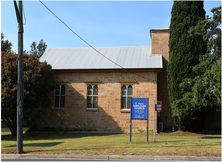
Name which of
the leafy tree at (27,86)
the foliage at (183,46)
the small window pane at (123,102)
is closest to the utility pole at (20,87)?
the leafy tree at (27,86)

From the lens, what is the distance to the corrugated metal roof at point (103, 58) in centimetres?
2134

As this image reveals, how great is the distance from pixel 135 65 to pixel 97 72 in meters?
3.32

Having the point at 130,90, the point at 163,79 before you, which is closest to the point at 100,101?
the point at 130,90

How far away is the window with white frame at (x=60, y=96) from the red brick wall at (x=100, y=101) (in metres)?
0.39

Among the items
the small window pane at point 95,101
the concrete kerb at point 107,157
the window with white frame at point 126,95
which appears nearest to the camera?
the concrete kerb at point 107,157

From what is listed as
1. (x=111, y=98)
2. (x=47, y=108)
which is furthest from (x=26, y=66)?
(x=111, y=98)

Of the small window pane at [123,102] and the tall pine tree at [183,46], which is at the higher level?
the tall pine tree at [183,46]

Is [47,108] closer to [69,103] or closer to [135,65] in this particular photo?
[69,103]

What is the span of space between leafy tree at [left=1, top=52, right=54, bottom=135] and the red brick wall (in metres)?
2.02

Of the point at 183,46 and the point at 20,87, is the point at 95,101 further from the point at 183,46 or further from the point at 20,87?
the point at 20,87

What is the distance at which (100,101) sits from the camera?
21.1 meters

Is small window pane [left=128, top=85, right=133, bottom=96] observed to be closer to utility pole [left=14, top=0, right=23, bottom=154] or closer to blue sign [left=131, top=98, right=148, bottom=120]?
blue sign [left=131, top=98, right=148, bottom=120]

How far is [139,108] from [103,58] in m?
9.87

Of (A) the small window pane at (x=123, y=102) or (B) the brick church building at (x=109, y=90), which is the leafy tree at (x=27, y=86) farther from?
(A) the small window pane at (x=123, y=102)
